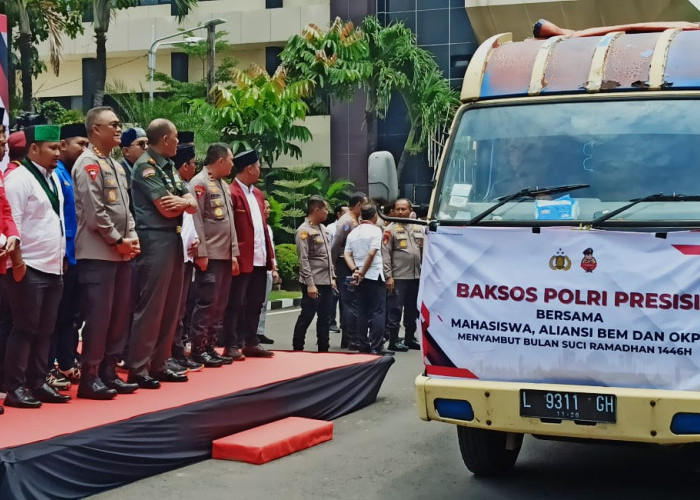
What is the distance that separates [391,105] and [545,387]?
1062 inches

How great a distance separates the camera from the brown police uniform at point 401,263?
1244 centimetres

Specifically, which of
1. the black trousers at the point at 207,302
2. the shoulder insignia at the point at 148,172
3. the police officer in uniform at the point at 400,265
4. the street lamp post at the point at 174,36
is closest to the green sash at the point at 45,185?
the shoulder insignia at the point at 148,172

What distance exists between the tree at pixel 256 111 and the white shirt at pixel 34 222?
64.8 ft

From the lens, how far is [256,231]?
30.0 ft

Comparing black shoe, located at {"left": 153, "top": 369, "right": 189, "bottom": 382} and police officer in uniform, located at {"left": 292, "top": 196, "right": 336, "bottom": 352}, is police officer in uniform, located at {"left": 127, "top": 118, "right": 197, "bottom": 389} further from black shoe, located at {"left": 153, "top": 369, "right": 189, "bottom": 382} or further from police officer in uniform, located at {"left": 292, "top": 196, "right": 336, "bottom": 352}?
police officer in uniform, located at {"left": 292, "top": 196, "right": 336, "bottom": 352}

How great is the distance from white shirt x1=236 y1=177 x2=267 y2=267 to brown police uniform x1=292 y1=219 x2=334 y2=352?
2.32m

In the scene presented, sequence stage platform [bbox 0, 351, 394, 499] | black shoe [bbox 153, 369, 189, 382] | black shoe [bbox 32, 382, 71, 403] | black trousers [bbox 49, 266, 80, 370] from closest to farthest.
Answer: stage platform [bbox 0, 351, 394, 499] < black shoe [bbox 32, 382, 71, 403] < black trousers [bbox 49, 266, 80, 370] < black shoe [bbox 153, 369, 189, 382]

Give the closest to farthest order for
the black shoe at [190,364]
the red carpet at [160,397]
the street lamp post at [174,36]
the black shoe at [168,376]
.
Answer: the red carpet at [160,397], the black shoe at [168,376], the black shoe at [190,364], the street lamp post at [174,36]

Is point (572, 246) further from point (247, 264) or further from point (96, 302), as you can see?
point (247, 264)

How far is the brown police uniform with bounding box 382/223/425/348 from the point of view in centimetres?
1244

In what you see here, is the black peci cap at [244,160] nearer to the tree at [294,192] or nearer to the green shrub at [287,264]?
the green shrub at [287,264]

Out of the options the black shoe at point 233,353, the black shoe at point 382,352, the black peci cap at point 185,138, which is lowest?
the black shoe at point 382,352

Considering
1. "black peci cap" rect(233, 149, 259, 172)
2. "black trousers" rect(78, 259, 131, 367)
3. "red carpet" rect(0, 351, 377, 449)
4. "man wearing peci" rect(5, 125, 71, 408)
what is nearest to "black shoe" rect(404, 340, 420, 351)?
"red carpet" rect(0, 351, 377, 449)

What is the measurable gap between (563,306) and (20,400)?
3368 millimetres
